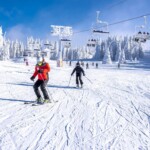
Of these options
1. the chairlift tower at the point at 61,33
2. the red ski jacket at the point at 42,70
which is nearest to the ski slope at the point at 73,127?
the red ski jacket at the point at 42,70

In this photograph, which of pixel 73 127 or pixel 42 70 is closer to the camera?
pixel 73 127

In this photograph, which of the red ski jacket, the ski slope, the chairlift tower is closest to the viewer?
the ski slope

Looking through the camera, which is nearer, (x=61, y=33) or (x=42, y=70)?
(x=42, y=70)

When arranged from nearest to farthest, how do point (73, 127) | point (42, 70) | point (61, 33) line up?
point (73, 127)
point (42, 70)
point (61, 33)

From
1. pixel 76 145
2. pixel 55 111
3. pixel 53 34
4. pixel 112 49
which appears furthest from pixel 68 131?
pixel 112 49

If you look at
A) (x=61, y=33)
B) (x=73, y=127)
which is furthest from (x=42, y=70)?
(x=61, y=33)

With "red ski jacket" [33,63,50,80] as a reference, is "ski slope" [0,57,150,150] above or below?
below

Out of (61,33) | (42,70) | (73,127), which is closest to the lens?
(73,127)

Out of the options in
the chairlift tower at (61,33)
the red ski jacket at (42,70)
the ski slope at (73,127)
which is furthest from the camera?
the chairlift tower at (61,33)

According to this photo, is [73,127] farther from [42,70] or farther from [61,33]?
[61,33]

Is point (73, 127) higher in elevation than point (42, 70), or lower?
lower

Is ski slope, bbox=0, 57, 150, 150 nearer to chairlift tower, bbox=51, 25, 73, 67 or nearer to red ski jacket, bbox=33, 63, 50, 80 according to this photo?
red ski jacket, bbox=33, 63, 50, 80

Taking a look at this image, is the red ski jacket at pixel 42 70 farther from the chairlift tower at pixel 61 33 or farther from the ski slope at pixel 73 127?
the chairlift tower at pixel 61 33

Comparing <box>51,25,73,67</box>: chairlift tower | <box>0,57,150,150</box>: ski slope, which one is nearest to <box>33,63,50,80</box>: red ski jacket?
<box>0,57,150,150</box>: ski slope
